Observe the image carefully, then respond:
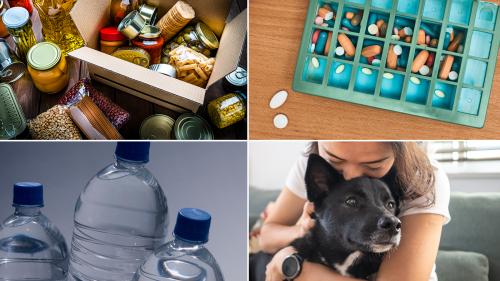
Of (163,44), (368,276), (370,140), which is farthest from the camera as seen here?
(163,44)

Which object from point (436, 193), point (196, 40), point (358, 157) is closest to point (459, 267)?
point (436, 193)

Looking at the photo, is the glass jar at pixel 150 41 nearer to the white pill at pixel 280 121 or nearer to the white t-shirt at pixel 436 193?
the white pill at pixel 280 121

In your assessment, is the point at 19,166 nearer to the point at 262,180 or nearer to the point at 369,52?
the point at 262,180

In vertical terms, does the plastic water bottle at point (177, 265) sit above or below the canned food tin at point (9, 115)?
below

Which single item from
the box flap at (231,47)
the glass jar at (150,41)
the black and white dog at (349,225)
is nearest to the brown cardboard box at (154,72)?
the box flap at (231,47)

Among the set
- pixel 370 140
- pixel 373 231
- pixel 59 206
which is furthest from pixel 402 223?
pixel 59 206

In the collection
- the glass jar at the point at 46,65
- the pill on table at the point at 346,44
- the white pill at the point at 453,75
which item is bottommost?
the glass jar at the point at 46,65
